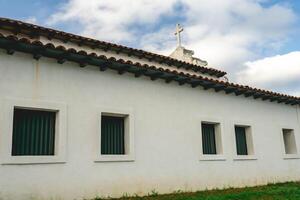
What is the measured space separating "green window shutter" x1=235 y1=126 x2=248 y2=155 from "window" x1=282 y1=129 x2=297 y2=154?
3.02 m

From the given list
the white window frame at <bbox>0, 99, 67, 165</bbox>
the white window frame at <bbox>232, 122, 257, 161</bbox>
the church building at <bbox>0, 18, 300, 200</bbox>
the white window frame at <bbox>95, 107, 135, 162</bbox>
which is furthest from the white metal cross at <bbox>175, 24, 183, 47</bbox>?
the white window frame at <bbox>0, 99, 67, 165</bbox>

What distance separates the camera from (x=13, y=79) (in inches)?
272

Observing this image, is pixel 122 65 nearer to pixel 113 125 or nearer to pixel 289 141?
pixel 113 125

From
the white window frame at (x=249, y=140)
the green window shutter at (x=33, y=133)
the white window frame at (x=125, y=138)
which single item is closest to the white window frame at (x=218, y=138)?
the white window frame at (x=249, y=140)

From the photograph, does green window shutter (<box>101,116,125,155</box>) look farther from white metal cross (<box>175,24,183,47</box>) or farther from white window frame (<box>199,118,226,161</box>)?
white metal cross (<box>175,24,183,47</box>)

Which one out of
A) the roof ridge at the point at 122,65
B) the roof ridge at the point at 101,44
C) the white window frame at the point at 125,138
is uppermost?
the roof ridge at the point at 101,44

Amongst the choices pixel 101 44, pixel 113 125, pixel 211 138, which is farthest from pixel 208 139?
pixel 101 44

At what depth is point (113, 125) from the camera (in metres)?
8.47

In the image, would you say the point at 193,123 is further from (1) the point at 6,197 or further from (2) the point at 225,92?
(1) the point at 6,197

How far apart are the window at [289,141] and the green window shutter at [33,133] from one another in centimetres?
1029

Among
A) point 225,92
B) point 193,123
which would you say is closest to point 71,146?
point 193,123

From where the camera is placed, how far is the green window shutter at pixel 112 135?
8.23 metres

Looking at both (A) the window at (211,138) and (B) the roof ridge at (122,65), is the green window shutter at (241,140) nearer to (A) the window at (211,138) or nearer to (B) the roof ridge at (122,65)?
(A) the window at (211,138)

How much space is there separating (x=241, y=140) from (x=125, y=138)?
5069 millimetres
